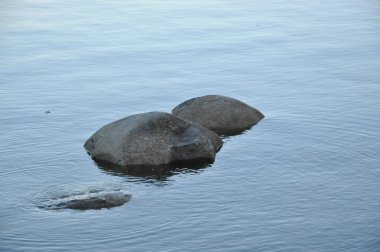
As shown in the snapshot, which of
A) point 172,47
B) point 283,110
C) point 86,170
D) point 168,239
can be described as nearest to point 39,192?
point 86,170

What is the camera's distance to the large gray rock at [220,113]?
28.2 meters

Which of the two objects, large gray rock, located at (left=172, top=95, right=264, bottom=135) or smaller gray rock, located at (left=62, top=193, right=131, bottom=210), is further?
large gray rock, located at (left=172, top=95, right=264, bottom=135)

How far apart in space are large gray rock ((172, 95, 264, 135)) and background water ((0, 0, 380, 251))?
1.64 feet

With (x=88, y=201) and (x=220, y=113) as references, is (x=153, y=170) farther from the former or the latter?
(x=220, y=113)

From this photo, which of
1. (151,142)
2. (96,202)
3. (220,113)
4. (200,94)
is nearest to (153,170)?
(151,142)

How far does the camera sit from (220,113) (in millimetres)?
28375

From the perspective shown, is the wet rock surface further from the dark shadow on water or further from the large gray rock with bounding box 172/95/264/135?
the large gray rock with bounding box 172/95/264/135

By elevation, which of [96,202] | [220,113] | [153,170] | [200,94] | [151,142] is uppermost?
[200,94]

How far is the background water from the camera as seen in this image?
2011 centimetres

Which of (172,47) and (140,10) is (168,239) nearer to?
(172,47)

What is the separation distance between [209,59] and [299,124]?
34.0 ft

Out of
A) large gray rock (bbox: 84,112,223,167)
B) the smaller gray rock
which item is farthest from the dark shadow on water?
the smaller gray rock

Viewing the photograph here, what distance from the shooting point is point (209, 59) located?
38.1 meters

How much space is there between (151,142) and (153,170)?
37.7 inches
